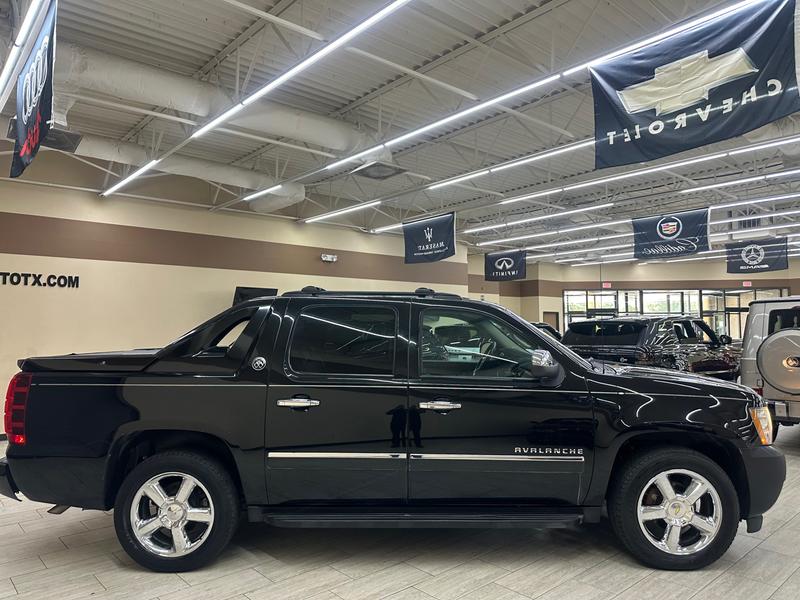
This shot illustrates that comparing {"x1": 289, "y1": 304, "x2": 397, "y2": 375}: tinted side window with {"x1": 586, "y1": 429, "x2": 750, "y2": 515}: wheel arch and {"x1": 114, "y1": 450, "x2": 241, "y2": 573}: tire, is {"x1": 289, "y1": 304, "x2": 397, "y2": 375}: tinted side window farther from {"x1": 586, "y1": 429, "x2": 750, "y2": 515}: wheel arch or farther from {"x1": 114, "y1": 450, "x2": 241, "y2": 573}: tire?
{"x1": 586, "y1": 429, "x2": 750, "y2": 515}: wheel arch

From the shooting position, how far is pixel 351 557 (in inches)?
130

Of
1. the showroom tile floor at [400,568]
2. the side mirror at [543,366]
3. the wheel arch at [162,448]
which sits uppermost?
the side mirror at [543,366]

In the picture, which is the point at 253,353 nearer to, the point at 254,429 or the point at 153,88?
the point at 254,429

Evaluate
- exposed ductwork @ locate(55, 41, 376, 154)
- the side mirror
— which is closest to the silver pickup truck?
the side mirror

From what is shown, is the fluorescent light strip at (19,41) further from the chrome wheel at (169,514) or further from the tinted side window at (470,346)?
the tinted side window at (470,346)

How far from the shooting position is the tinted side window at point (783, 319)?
5898 millimetres

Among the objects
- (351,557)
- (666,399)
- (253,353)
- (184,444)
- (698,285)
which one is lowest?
(351,557)

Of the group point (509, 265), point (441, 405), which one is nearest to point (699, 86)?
point (441, 405)

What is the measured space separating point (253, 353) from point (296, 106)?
6258mm

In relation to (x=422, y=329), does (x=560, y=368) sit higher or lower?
lower

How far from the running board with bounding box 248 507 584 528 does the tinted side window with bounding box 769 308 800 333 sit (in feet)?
14.7

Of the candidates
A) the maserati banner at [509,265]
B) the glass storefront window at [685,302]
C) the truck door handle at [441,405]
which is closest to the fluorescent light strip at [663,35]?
the truck door handle at [441,405]

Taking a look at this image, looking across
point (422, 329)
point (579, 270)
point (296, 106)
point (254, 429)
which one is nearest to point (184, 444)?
point (254, 429)

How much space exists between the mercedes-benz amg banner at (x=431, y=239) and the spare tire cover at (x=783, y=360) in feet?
21.9
